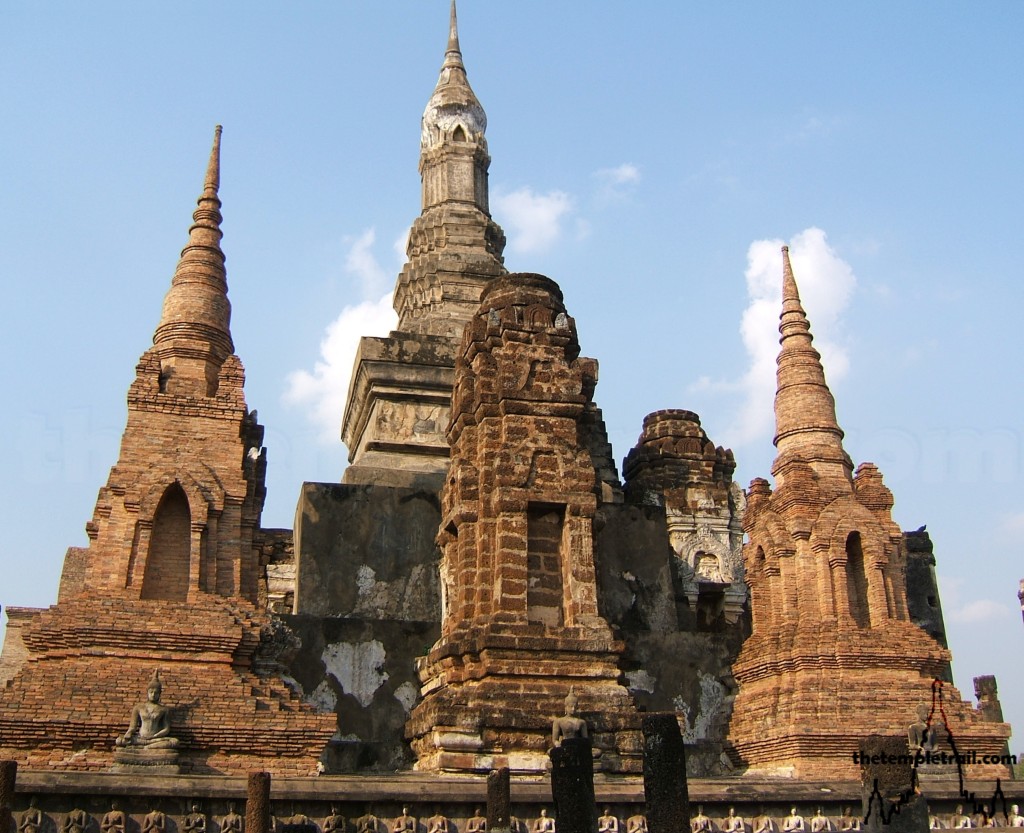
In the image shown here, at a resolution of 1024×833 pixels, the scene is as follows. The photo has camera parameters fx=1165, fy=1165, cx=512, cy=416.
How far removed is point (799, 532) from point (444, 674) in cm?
611

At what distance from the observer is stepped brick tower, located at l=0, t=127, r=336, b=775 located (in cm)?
1140

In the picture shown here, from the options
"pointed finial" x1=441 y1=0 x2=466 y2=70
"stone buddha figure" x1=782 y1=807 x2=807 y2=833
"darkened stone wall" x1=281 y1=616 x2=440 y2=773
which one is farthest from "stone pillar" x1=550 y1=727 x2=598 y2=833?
"pointed finial" x1=441 y1=0 x2=466 y2=70

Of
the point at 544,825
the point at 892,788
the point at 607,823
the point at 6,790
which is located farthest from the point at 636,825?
the point at 6,790

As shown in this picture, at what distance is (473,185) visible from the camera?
23.4m

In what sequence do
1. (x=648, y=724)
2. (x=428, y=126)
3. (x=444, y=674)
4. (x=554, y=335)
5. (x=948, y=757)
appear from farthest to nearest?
(x=428, y=126) < (x=948, y=757) < (x=554, y=335) < (x=444, y=674) < (x=648, y=724)

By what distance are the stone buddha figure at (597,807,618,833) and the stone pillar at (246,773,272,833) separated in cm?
263

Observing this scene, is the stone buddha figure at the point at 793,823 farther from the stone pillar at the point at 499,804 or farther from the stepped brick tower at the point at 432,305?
the stepped brick tower at the point at 432,305

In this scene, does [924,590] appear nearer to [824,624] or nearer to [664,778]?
[824,624]

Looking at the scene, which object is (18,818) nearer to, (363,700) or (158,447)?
(363,700)

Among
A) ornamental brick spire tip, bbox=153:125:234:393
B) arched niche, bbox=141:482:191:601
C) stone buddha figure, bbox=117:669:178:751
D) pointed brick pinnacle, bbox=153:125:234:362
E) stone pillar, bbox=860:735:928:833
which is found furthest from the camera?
Result: pointed brick pinnacle, bbox=153:125:234:362

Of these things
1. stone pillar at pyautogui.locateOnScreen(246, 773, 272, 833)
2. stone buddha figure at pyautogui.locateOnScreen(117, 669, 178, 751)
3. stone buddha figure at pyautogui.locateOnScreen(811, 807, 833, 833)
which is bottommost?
stone buddha figure at pyautogui.locateOnScreen(811, 807, 833, 833)

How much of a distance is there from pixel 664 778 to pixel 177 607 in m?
6.55

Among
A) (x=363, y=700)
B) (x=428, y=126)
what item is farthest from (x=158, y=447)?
(x=428, y=126)

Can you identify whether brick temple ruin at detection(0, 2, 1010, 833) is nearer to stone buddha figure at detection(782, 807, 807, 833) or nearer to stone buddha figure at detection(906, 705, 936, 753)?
stone buddha figure at detection(782, 807, 807, 833)
